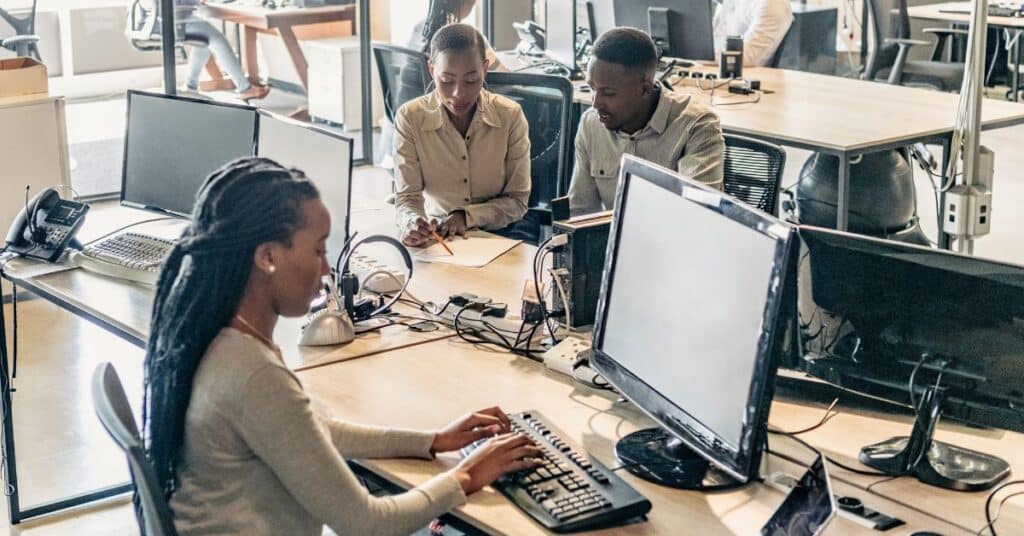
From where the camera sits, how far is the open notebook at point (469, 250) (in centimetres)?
320

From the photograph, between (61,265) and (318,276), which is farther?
(61,265)

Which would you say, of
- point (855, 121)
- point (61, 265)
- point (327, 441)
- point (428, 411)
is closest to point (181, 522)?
point (327, 441)

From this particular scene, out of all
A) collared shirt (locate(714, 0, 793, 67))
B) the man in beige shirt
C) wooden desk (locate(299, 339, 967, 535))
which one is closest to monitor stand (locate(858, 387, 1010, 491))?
wooden desk (locate(299, 339, 967, 535))

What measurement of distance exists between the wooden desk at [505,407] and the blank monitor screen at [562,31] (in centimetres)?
308

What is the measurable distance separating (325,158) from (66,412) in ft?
5.05

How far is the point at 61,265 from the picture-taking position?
3227 mm

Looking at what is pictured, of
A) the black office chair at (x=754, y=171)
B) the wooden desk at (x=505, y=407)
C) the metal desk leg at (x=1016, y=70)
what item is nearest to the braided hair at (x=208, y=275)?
the wooden desk at (x=505, y=407)

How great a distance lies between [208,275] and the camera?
69.5 inches

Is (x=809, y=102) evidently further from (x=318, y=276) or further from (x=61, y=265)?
(x=318, y=276)

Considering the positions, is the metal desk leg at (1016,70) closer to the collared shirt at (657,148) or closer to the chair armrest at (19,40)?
the collared shirt at (657,148)

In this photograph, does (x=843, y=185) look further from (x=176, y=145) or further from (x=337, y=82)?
(x=337, y=82)

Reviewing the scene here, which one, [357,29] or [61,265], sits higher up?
[357,29]

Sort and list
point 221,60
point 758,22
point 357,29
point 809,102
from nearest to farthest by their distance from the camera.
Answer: point 809,102 < point 758,22 < point 221,60 < point 357,29

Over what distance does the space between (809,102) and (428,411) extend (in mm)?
3078
